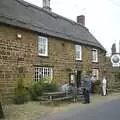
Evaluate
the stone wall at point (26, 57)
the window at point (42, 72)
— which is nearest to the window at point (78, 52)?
the stone wall at point (26, 57)

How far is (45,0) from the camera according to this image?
3575 centimetres

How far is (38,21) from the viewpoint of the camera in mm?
27906

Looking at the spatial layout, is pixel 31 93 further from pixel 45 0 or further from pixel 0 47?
pixel 45 0

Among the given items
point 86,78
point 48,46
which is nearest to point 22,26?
point 48,46

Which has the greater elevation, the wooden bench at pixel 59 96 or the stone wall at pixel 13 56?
the stone wall at pixel 13 56

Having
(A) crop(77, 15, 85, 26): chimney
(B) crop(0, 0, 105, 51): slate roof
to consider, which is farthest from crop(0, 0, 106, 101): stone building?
(A) crop(77, 15, 85, 26): chimney

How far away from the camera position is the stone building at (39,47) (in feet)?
73.8

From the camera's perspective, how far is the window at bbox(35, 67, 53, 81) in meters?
25.4

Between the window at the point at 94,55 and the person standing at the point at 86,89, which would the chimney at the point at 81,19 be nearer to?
the window at the point at 94,55

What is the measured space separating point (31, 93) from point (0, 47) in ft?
13.2

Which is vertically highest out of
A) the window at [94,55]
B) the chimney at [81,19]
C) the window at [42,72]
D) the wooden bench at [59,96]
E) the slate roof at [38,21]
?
the chimney at [81,19]

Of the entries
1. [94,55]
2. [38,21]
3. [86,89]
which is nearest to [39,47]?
[38,21]

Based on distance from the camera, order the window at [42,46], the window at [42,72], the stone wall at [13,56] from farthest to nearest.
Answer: the window at [42,46]
the window at [42,72]
the stone wall at [13,56]

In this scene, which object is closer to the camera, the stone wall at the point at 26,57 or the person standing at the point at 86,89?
the stone wall at the point at 26,57
